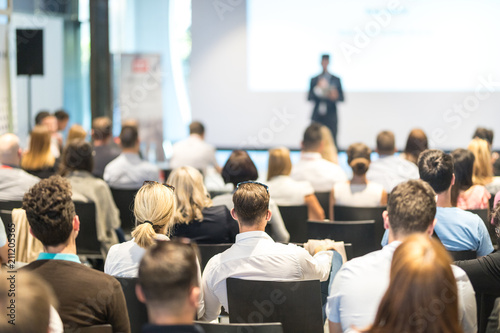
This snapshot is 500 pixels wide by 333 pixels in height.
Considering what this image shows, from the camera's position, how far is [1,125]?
28.2 feet

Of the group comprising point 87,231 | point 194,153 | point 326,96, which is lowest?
point 87,231

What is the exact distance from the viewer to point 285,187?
4.87 metres

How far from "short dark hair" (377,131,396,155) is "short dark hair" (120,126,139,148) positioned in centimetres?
224

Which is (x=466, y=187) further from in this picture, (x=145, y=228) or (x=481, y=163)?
(x=145, y=228)

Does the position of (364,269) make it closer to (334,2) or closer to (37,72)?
(37,72)

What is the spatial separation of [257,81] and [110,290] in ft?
25.8

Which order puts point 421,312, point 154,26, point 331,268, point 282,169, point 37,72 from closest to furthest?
point 421,312 → point 331,268 → point 282,169 → point 37,72 → point 154,26

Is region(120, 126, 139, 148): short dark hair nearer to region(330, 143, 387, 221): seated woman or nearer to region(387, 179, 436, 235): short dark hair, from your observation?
region(330, 143, 387, 221): seated woman

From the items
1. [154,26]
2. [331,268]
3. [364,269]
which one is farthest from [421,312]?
[154,26]

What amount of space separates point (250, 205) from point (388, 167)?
2.85 m

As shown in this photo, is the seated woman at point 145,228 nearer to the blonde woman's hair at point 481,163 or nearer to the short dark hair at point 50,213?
the short dark hair at point 50,213

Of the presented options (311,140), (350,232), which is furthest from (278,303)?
(311,140)

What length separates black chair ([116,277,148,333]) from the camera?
2695mm

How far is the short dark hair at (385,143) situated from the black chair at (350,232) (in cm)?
159
